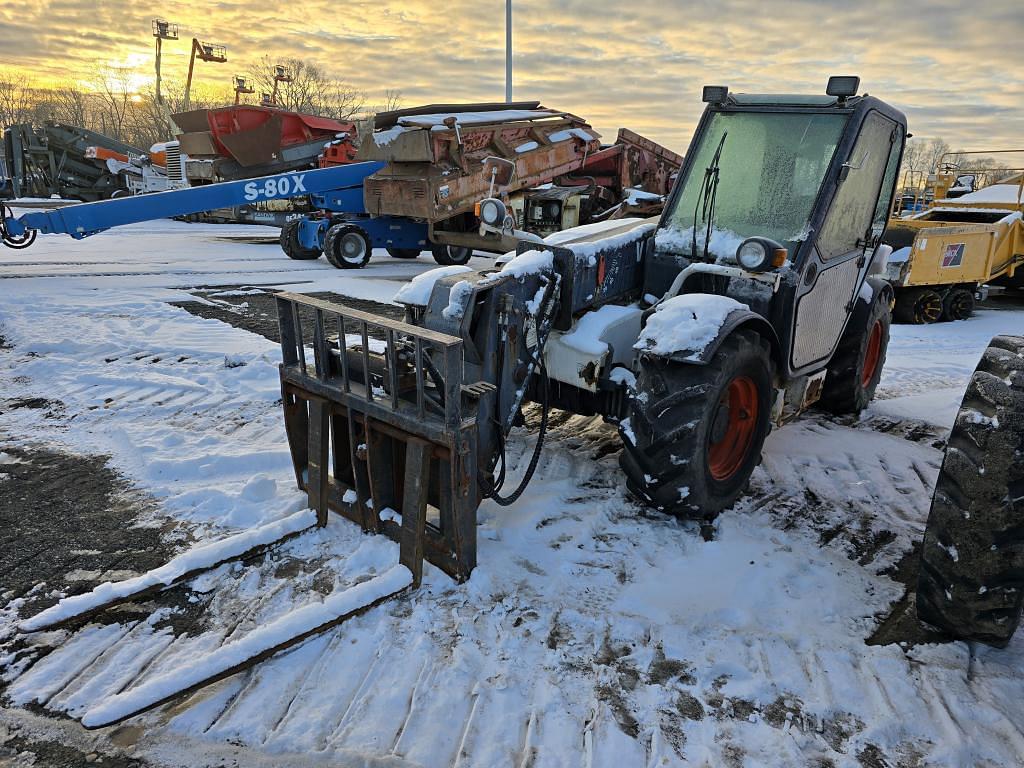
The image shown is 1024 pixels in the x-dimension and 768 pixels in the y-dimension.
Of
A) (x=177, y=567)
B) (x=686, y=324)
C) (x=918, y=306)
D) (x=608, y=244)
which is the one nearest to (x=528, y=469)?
(x=686, y=324)

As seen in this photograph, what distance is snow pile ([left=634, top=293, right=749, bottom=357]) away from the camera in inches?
135

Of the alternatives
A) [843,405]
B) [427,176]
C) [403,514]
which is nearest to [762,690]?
[403,514]

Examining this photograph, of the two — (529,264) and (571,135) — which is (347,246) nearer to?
(571,135)

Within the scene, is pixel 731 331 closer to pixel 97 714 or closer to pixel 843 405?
pixel 843 405

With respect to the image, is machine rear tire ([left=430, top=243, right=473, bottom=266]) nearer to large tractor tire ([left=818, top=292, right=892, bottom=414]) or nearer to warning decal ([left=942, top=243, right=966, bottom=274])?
warning decal ([left=942, top=243, right=966, bottom=274])

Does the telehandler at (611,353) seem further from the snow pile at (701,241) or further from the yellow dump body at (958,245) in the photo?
the yellow dump body at (958,245)

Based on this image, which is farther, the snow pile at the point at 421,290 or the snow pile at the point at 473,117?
the snow pile at the point at 473,117

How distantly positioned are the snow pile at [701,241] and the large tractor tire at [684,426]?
0.67m

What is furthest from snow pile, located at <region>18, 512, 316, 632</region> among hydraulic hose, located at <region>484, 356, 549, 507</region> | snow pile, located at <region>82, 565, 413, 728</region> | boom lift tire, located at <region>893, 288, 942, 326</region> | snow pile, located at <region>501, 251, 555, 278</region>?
boom lift tire, located at <region>893, 288, 942, 326</region>

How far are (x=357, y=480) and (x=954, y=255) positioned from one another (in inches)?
379

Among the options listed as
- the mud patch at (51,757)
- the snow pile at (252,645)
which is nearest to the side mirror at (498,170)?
the snow pile at (252,645)

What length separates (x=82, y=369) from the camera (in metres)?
6.08

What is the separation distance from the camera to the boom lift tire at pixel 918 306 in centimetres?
1005

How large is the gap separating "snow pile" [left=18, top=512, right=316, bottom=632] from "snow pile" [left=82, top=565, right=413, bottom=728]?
0.60 meters
